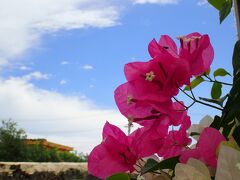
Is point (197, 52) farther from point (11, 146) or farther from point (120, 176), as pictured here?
point (11, 146)

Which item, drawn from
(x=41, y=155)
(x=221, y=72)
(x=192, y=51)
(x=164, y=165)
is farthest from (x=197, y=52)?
(x=41, y=155)

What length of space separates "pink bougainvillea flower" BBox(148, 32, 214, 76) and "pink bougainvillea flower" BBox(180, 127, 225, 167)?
7cm

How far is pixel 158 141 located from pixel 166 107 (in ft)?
0.13

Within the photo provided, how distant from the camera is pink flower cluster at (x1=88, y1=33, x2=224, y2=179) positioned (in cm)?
44

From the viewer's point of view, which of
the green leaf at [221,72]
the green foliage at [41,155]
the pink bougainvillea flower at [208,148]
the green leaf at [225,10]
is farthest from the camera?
the green foliage at [41,155]

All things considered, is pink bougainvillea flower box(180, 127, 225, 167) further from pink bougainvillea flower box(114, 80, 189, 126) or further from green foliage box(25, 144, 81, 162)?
green foliage box(25, 144, 81, 162)

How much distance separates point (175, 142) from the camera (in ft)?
1.64

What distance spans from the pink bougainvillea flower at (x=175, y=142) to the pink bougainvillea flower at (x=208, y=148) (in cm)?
6

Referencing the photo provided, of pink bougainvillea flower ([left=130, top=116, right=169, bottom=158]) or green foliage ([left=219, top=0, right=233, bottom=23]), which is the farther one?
green foliage ([left=219, top=0, right=233, bottom=23])

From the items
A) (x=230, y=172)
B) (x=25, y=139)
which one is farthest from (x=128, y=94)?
(x=25, y=139)

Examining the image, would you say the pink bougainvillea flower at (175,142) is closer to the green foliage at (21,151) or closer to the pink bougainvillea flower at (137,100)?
the pink bougainvillea flower at (137,100)

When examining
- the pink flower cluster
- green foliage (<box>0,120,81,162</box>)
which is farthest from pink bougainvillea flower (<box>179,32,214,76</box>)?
green foliage (<box>0,120,81,162</box>)

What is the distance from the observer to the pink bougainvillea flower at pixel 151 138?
448 mm

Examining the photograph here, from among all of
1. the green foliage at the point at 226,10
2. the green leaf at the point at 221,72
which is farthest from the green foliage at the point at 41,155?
the green foliage at the point at 226,10
